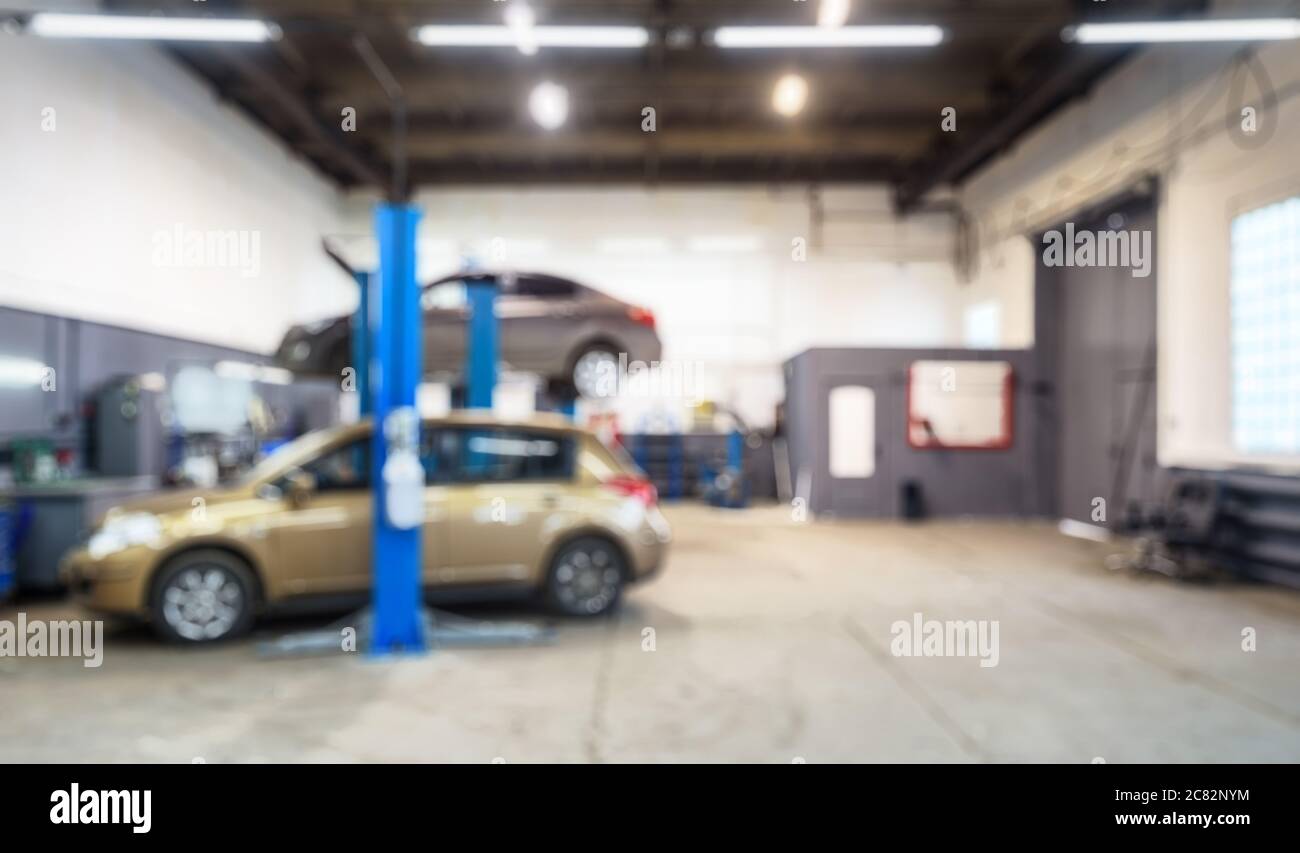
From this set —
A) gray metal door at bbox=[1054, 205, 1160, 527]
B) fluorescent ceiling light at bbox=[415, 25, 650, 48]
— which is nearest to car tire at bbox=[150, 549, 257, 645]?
fluorescent ceiling light at bbox=[415, 25, 650, 48]

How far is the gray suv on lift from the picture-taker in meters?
7.12

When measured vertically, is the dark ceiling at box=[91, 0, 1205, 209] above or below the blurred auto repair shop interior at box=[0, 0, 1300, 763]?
above

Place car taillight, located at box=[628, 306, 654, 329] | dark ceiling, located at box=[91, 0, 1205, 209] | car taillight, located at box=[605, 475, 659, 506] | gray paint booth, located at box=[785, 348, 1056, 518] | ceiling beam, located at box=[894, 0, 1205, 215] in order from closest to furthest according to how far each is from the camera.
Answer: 1. car taillight, located at box=[605, 475, 659, 506]
2. dark ceiling, located at box=[91, 0, 1205, 209]
3. car taillight, located at box=[628, 306, 654, 329]
4. ceiling beam, located at box=[894, 0, 1205, 215]
5. gray paint booth, located at box=[785, 348, 1056, 518]

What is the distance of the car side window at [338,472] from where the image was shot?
4.73 m

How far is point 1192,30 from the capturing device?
5914 millimetres

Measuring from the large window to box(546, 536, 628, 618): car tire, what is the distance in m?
5.77

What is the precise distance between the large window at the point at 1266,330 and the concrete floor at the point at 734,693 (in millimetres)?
1553

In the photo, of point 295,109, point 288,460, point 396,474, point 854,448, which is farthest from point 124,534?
point 854,448

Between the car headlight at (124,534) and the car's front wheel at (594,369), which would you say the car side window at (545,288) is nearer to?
the car's front wheel at (594,369)

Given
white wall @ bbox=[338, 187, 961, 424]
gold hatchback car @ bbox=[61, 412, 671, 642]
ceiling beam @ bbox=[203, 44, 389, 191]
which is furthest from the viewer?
white wall @ bbox=[338, 187, 961, 424]

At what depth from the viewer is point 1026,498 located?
10875mm

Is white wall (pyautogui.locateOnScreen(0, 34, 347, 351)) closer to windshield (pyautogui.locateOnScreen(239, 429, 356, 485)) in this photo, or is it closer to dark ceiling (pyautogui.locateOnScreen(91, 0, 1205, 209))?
dark ceiling (pyautogui.locateOnScreen(91, 0, 1205, 209))
